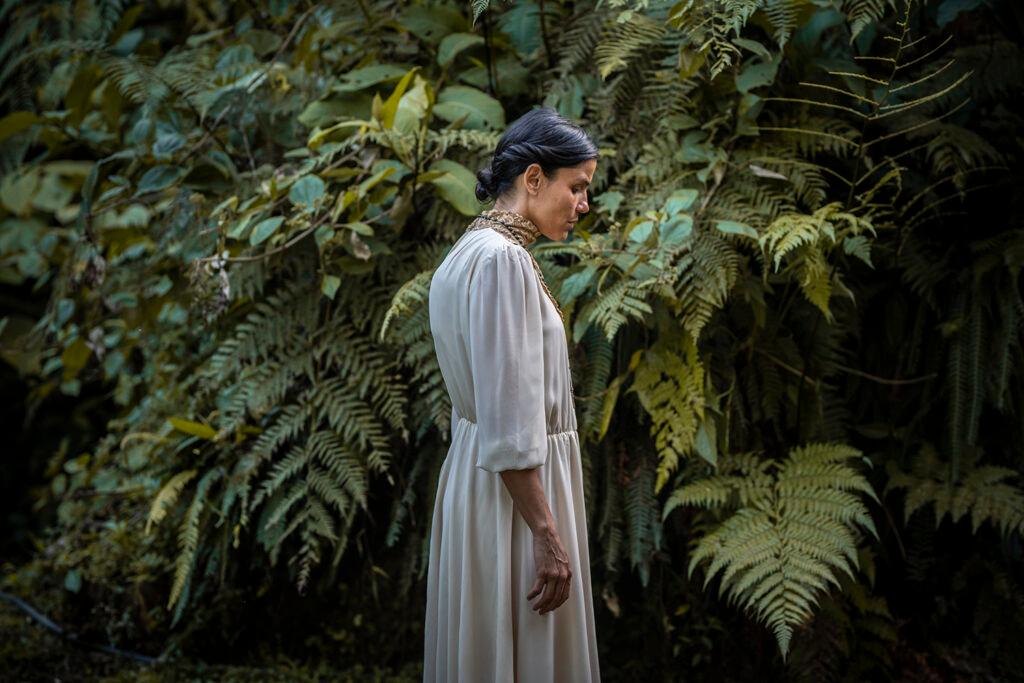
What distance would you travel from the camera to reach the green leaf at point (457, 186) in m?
2.67

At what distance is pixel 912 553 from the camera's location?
2.89 meters

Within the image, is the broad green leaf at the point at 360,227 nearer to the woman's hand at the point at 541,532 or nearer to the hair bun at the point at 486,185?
the hair bun at the point at 486,185

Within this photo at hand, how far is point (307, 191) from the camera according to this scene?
107 inches

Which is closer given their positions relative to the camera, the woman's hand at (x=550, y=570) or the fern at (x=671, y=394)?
the woman's hand at (x=550, y=570)

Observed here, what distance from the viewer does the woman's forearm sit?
66.8 inches

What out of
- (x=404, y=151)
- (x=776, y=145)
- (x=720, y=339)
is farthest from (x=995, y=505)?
(x=404, y=151)

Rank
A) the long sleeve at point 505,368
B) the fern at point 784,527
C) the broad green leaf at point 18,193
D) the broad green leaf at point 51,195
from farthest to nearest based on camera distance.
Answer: the broad green leaf at point 51,195 → the broad green leaf at point 18,193 → the fern at point 784,527 → the long sleeve at point 505,368

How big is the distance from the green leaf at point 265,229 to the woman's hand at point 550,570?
4.70 ft

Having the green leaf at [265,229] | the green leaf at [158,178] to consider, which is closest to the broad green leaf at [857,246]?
the green leaf at [265,229]

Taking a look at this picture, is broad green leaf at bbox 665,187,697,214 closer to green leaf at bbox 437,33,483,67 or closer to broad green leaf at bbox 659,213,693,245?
broad green leaf at bbox 659,213,693,245

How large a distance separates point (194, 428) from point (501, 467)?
1.58 metres

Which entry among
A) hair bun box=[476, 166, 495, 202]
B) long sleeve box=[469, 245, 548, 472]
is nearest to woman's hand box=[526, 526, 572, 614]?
long sleeve box=[469, 245, 548, 472]

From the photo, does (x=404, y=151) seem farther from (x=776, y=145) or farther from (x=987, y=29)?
(x=987, y=29)

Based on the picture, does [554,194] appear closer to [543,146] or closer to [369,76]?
[543,146]
